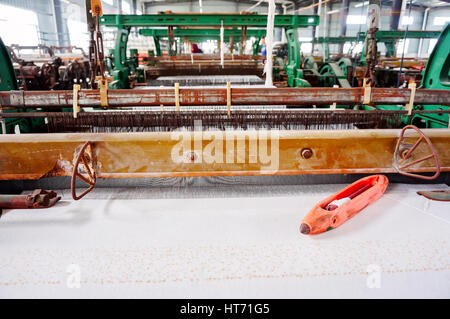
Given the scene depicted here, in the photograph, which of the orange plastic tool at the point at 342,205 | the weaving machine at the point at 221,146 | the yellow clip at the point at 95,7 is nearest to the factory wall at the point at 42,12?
the yellow clip at the point at 95,7

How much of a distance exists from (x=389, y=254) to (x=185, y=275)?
82 centimetres

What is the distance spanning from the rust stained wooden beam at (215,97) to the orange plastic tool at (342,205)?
50 centimetres

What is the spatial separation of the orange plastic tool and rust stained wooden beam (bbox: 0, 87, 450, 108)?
50cm

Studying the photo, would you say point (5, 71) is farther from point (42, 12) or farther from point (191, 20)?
point (42, 12)

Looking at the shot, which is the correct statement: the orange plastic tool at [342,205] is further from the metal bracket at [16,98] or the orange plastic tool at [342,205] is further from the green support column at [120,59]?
the green support column at [120,59]

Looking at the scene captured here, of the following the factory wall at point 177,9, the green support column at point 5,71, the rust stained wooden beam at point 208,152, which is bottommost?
the rust stained wooden beam at point 208,152

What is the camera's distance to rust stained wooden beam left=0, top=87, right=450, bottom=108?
5.79 feet

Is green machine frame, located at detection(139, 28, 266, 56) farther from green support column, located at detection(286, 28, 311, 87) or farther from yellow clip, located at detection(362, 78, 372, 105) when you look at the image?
yellow clip, located at detection(362, 78, 372, 105)

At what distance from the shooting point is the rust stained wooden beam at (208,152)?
Result: 1533mm

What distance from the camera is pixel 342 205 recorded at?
4.69 ft

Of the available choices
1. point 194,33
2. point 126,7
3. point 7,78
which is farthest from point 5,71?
point 126,7

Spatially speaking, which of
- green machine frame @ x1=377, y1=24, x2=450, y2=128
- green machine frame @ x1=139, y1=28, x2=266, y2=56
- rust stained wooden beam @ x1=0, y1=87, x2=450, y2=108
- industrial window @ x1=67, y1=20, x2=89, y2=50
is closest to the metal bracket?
rust stained wooden beam @ x1=0, y1=87, x2=450, y2=108

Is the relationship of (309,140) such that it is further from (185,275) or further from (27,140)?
(27,140)

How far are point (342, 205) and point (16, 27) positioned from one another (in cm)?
1763
